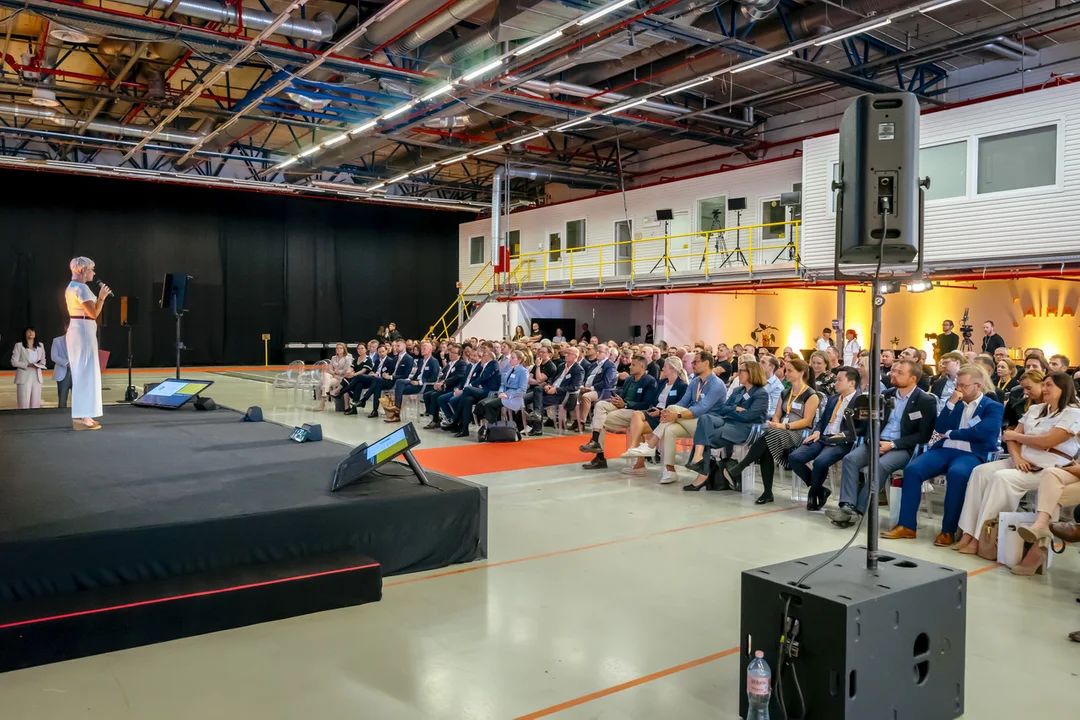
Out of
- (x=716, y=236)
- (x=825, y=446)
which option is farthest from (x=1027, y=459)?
(x=716, y=236)

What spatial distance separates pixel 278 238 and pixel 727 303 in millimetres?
13043

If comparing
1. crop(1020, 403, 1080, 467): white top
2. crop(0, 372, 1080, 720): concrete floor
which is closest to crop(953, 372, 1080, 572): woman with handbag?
crop(1020, 403, 1080, 467): white top

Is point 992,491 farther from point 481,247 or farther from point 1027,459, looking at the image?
point 481,247

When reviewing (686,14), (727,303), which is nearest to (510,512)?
(686,14)

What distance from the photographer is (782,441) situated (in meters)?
6.44

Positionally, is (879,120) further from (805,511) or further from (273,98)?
(273,98)

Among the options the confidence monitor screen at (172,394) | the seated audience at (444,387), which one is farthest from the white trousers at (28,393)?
the seated audience at (444,387)

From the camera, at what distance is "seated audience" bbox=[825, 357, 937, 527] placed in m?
5.55

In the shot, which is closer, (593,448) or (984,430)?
(984,430)

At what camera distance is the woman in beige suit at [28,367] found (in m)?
10.1

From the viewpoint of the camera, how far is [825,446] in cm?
614

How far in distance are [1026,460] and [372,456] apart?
4.05 m

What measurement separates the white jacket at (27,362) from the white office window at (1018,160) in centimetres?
1335

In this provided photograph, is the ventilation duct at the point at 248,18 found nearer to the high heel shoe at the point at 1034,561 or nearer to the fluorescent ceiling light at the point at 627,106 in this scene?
the fluorescent ceiling light at the point at 627,106
